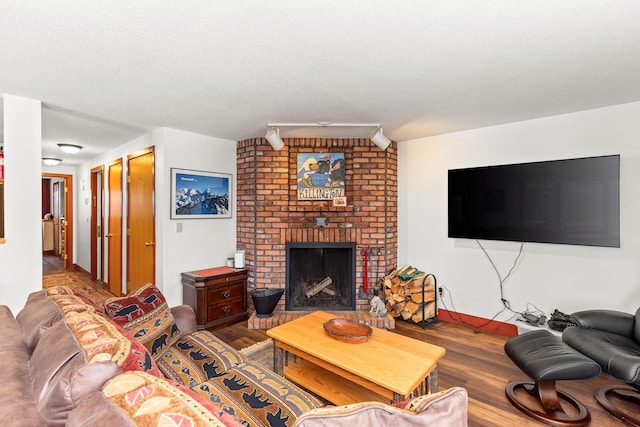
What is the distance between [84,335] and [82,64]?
1.79m

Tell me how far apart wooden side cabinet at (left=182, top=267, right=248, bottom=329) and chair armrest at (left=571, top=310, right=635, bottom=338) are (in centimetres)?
329

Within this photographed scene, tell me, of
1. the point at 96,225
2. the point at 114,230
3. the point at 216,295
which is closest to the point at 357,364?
the point at 216,295

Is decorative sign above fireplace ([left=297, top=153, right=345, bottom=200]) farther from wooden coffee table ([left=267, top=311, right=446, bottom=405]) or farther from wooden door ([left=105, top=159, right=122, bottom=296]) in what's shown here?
wooden door ([left=105, top=159, right=122, bottom=296])

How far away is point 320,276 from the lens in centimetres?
411

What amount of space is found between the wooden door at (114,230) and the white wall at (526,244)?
3995mm

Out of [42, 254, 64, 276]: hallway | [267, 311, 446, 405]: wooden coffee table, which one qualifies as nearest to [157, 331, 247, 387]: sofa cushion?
[267, 311, 446, 405]: wooden coffee table

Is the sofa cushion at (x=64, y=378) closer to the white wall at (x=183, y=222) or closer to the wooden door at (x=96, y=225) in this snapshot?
the white wall at (x=183, y=222)

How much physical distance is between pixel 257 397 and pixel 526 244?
3.08 metres

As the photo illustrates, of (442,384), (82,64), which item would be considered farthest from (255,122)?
(442,384)

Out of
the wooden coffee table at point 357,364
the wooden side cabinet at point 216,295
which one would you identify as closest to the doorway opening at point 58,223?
the wooden side cabinet at point 216,295

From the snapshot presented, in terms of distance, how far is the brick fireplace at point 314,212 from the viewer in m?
3.91

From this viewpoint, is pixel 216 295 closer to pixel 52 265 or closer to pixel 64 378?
pixel 64 378

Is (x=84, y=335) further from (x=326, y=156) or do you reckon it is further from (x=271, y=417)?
(x=326, y=156)

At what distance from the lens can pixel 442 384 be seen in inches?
94.7
